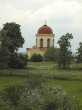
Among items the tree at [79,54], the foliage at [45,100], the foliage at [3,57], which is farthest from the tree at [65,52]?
the foliage at [45,100]

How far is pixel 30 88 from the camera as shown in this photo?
81.8 feet

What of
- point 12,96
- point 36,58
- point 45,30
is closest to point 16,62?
point 36,58

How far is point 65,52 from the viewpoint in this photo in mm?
96750

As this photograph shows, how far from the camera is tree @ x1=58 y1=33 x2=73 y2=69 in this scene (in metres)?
93.8

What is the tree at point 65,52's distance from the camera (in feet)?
308

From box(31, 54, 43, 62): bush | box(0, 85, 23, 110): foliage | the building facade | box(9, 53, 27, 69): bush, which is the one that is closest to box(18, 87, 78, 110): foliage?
box(0, 85, 23, 110): foliage

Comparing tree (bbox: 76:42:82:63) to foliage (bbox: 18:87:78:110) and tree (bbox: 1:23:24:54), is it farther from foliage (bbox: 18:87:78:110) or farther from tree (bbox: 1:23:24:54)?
foliage (bbox: 18:87:78:110)

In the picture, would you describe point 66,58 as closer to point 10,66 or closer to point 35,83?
point 10,66

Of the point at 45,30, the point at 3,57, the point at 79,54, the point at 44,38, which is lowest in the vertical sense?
the point at 3,57

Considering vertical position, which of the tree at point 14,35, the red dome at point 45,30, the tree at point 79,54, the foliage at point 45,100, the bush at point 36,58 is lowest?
the foliage at point 45,100

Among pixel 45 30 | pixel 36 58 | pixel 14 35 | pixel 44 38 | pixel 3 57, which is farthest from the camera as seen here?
pixel 44 38

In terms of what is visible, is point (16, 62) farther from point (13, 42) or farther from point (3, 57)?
point (3, 57)

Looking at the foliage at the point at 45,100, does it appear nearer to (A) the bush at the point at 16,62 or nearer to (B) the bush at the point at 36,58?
(A) the bush at the point at 16,62

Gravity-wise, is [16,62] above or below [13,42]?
below
